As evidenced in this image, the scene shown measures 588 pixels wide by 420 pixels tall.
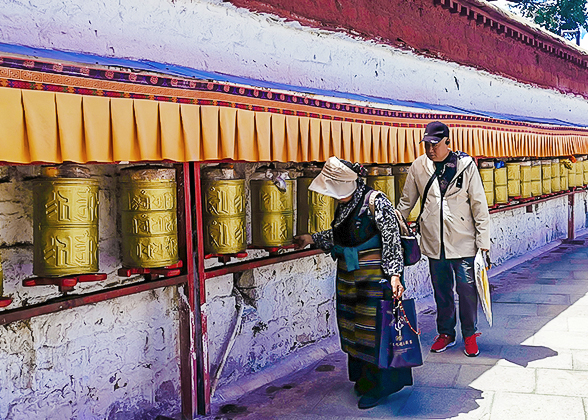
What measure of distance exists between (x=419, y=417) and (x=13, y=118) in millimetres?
2444

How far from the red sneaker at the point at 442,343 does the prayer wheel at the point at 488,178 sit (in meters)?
2.37

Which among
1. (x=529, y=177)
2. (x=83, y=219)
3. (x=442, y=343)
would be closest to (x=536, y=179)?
(x=529, y=177)

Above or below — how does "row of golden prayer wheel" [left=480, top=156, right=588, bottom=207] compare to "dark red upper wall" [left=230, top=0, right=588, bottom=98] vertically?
below

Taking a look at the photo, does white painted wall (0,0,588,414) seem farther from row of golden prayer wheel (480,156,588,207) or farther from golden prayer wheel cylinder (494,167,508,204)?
golden prayer wheel cylinder (494,167,508,204)

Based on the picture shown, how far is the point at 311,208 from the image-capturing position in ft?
14.0

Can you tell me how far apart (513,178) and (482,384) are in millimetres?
4000

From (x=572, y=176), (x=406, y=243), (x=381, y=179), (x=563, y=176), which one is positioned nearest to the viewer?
(x=406, y=243)

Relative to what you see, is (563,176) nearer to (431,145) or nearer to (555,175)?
(555,175)

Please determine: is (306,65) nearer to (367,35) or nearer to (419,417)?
(367,35)

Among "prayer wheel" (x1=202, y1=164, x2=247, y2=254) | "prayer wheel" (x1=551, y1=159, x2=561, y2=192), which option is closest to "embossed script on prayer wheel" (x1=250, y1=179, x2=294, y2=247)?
"prayer wheel" (x1=202, y1=164, x2=247, y2=254)

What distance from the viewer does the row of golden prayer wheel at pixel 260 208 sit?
350cm

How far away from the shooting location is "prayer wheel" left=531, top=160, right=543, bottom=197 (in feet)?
26.6

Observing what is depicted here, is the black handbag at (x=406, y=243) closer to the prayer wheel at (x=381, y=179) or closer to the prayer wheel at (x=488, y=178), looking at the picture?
the prayer wheel at (x=381, y=179)

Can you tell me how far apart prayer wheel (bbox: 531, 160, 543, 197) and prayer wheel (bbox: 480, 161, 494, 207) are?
5.22 feet
